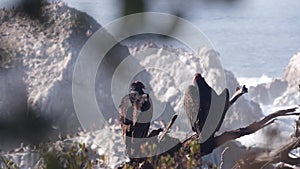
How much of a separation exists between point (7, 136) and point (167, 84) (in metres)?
4.71

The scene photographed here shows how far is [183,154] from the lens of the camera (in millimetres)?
1438

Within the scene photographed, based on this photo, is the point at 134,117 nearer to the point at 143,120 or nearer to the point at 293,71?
the point at 143,120

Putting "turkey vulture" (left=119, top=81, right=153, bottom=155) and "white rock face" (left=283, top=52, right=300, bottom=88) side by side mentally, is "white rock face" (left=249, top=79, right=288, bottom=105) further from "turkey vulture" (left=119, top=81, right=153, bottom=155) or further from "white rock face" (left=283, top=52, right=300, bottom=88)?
"turkey vulture" (left=119, top=81, right=153, bottom=155)

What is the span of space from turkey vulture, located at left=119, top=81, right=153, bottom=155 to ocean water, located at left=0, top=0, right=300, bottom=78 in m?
0.24

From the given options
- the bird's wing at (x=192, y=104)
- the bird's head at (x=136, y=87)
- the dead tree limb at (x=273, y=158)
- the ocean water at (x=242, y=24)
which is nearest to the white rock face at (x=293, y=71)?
the ocean water at (x=242, y=24)

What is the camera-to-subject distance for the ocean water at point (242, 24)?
5.01 feet

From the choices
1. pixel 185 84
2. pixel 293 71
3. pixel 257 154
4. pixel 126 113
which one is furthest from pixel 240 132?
pixel 293 71

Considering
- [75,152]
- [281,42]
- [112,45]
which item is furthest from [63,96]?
[75,152]

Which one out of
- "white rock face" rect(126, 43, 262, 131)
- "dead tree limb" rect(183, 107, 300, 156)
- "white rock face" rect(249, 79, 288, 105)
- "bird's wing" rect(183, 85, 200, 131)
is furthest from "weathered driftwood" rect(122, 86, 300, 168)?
Result: "white rock face" rect(249, 79, 288, 105)

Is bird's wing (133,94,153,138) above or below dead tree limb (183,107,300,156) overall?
above

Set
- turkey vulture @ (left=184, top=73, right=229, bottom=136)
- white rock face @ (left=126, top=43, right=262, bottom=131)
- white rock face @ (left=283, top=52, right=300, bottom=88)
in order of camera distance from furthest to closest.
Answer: white rock face @ (left=283, top=52, right=300, bottom=88) < white rock face @ (left=126, top=43, right=262, bottom=131) < turkey vulture @ (left=184, top=73, right=229, bottom=136)

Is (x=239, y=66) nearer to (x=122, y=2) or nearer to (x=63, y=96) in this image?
(x=63, y=96)

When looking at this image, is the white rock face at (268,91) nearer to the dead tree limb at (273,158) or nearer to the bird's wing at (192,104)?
the bird's wing at (192,104)

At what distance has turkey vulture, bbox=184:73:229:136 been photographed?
1.81m
